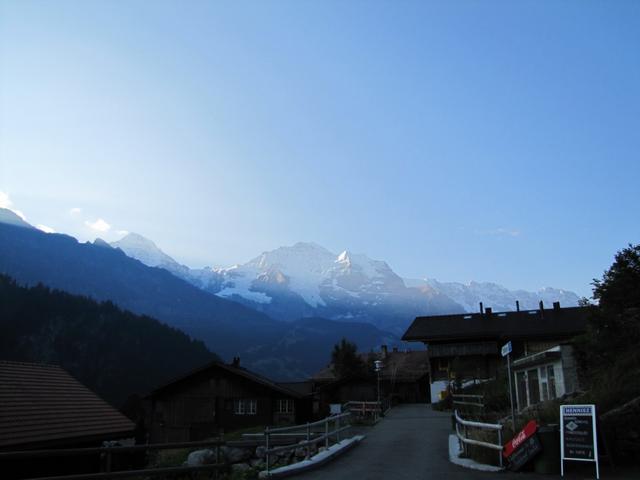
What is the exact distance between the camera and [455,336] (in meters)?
51.5

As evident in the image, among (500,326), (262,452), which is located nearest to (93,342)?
(500,326)

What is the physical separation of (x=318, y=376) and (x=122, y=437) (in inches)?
2059

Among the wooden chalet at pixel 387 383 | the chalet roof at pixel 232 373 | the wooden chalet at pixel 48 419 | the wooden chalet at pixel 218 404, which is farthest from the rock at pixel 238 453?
the wooden chalet at pixel 387 383

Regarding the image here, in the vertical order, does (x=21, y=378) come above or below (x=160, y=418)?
above

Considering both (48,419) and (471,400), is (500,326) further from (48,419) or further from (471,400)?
(48,419)

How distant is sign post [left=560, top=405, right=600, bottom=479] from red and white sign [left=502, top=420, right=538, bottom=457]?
0.62m

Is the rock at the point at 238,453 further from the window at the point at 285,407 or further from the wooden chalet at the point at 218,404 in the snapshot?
the window at the point at 285,407

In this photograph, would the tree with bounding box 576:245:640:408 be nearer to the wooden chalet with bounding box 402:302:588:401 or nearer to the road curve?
the road curve

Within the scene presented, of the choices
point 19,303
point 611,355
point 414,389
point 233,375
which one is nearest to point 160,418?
point 233,375

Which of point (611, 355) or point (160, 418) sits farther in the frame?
point (160, 418)

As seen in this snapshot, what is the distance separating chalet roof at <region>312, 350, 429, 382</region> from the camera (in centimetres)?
6725

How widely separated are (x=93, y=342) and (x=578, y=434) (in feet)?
455

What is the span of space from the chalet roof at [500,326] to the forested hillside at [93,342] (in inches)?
3243

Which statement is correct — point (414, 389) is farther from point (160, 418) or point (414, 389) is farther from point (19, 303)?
point (19, 303)
